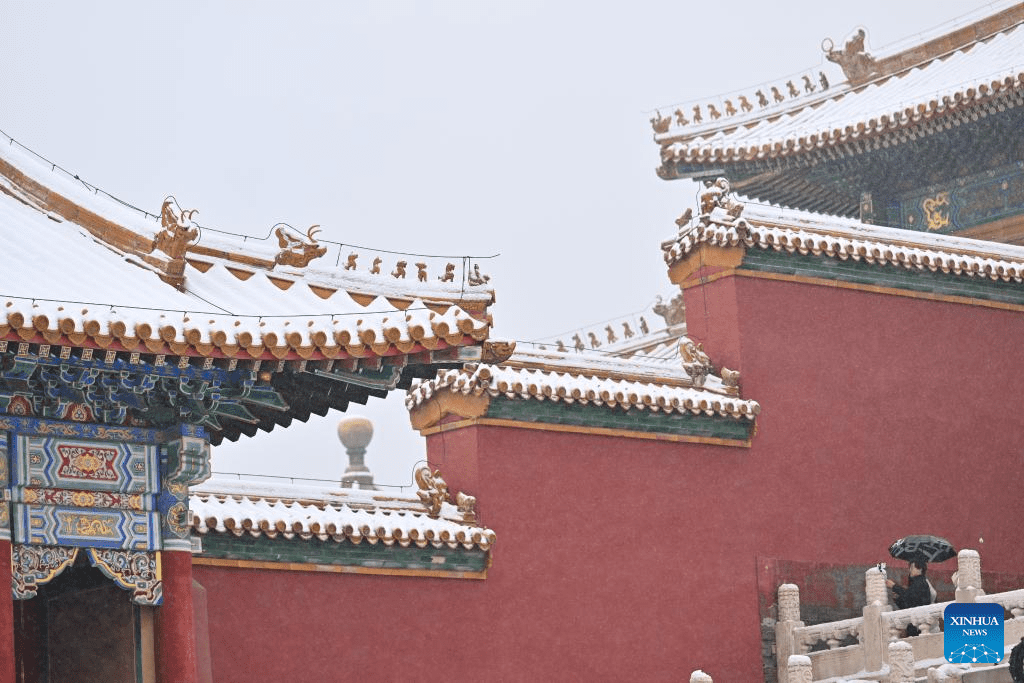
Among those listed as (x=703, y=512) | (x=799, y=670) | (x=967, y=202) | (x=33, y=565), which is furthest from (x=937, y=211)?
(x=33, y=565)

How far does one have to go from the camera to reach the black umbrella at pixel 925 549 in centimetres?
1575

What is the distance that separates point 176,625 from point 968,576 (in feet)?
22.1

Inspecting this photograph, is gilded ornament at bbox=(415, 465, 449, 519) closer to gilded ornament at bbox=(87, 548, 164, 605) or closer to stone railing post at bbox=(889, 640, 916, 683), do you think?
stone railing post at bbox=(889, 640, 916, 683)

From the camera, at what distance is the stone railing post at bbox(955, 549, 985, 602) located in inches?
A: 595

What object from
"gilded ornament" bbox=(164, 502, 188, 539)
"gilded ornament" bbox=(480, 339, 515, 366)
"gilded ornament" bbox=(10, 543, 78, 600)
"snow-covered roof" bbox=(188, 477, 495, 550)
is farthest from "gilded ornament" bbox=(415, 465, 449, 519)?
"gilded ornament" bbox=(10, 543, 78, 600)

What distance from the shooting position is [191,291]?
38.7 feet

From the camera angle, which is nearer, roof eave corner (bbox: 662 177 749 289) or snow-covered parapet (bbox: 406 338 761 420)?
snow-covered parapet (bbox: 406 338 761 420)

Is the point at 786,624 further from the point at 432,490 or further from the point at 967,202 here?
the point at 967,202

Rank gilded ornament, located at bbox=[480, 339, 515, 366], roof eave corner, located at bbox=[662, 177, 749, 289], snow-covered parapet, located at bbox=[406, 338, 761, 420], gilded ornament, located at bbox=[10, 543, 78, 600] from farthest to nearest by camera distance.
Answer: roof eave corner, located at bbox=[662, 177, 749, 289]
snow-covered parapet, located at bbox=[406, 338, 761, 420]
gilded ornament, located at bbox=[480, 339, 515, 366]
gilded ornament, located at bbox=[10, 543, 78, 600]

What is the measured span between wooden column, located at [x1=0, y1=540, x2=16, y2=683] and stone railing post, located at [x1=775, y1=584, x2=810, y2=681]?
7397 mm

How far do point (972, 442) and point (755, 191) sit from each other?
445 cm

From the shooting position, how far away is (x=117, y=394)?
36.3ft

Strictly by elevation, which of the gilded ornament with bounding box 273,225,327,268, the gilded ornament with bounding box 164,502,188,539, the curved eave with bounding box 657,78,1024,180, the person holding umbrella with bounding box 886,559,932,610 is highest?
the curved eave with bounding box 657,78,1024,180

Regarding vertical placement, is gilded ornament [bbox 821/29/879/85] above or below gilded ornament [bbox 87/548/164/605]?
above
